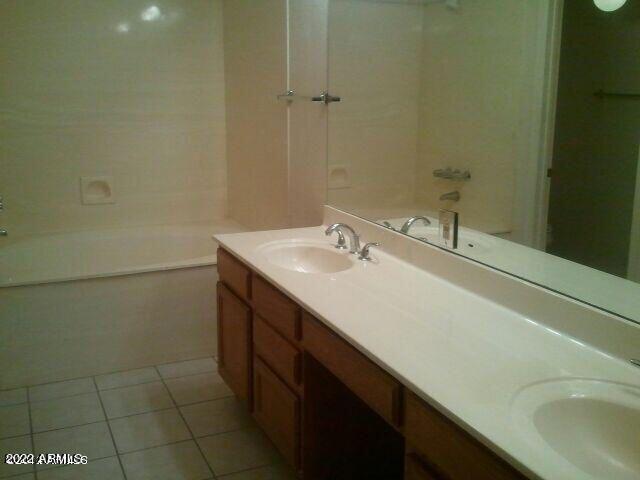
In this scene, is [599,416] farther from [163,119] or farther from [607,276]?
[163,119]

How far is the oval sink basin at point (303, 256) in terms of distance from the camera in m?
2.38

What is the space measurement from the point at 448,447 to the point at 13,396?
2.20m

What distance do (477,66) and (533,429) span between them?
3.91 ft

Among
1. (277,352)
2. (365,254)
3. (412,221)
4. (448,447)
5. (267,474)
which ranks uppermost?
(412,221)

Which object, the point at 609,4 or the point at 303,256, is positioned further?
the point at 303,256

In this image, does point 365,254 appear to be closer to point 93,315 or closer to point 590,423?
point 590,423

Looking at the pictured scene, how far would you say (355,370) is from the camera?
1524mm

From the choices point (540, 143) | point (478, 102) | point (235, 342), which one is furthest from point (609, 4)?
point (235, 342)

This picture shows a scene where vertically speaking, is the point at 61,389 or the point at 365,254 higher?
the point at 365,254

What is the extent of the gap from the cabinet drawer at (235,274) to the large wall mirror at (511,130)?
573 millimetres

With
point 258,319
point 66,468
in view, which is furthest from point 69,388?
point 258,319

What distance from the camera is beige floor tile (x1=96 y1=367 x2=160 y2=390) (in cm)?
286

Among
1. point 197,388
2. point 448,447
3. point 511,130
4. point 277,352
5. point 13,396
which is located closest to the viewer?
point 448,447

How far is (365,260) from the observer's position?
7.35ft
